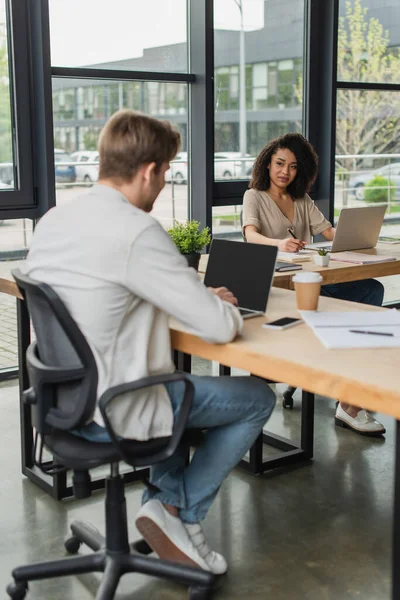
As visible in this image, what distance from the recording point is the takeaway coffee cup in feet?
7.94

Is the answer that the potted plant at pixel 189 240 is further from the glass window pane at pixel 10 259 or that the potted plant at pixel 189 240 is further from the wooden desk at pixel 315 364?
the glass window pane at pixel 10 259

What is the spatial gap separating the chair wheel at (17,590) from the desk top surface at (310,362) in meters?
0.81

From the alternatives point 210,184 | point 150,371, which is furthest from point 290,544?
point 210,184

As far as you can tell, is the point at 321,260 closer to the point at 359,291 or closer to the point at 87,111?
the point at 359,291

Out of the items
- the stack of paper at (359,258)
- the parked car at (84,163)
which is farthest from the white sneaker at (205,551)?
the parked car at (84,163)

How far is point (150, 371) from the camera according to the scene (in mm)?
A: 2158

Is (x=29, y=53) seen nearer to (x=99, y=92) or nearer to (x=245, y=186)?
(x=99, y=92)

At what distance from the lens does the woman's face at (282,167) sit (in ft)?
13.0

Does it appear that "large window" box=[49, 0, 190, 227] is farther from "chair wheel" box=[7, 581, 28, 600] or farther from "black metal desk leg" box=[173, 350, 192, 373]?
"chair wheel" box=[7, 581, 28, 600]

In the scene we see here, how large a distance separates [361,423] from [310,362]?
6.08 ft

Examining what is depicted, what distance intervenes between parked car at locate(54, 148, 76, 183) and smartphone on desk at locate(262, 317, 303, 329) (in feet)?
7.73

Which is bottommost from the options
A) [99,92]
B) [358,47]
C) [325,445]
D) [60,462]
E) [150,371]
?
[325,445]

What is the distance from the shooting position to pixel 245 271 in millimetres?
2527

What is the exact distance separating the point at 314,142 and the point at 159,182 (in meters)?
3.53
